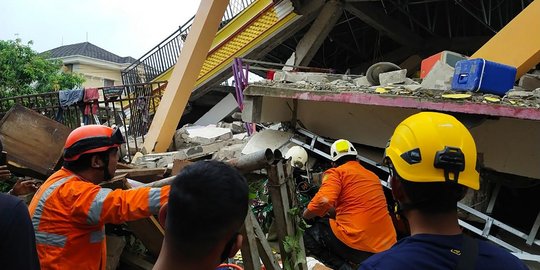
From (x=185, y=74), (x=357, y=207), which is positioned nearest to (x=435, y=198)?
(x=357, y=207)

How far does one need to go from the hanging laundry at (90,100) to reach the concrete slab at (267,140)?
8.60 feet

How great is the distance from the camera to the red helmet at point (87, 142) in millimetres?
2201

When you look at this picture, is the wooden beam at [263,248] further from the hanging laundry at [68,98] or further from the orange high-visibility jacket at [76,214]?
the hanging laundry at [68,98]

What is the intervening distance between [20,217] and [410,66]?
485 inches

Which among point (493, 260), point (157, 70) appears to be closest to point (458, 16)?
point (157, 70)

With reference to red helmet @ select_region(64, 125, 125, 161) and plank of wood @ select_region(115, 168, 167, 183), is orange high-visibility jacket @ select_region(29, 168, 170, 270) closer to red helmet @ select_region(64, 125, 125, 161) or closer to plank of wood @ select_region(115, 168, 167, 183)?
red helmet @ select_region(64, 125, 125, 161)

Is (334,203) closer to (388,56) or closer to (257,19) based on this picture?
(257,19)

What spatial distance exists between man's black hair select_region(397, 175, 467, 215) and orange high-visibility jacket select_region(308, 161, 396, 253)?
2477 millimetres

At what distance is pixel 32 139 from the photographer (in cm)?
400

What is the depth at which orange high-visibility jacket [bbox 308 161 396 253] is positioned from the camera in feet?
12.3

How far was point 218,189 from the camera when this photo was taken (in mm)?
1141

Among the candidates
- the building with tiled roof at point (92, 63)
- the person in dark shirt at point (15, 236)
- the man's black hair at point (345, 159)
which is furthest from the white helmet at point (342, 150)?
the building with tiled roof at point (92, 63)

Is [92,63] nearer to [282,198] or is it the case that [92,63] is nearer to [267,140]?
[267,140]

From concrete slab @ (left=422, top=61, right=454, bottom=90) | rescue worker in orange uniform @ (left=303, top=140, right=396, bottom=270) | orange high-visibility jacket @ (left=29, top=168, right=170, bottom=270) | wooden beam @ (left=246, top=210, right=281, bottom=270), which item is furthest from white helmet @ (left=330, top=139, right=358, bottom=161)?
orange high-visibility jacket @ (left=29, top=168, right=170, bottom=270)
